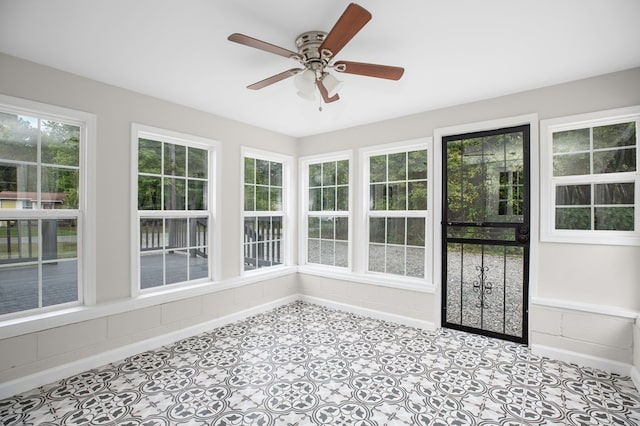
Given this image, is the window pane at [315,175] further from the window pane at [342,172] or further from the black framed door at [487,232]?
the black framed door at [487,232]

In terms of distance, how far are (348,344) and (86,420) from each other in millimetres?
2222

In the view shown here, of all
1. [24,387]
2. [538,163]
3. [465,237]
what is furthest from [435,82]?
[24,387]

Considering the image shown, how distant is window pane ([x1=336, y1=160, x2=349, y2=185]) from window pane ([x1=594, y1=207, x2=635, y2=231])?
277 cm

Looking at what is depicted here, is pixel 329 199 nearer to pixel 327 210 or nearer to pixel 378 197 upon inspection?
pixel 327 210

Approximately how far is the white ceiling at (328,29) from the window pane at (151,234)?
134 centimetres

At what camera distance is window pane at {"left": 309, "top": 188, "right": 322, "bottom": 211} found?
4.84 meters

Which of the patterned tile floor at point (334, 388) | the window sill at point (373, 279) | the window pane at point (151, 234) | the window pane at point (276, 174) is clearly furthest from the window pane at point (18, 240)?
the window sill at point (373, 279)

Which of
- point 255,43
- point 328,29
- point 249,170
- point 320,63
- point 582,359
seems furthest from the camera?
point 249,170

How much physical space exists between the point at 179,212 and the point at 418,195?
9.44 feet

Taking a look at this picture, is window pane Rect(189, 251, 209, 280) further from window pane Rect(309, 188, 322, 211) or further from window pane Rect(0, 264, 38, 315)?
window pane Rect(309, 188, 322, 211)

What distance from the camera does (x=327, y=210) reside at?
4730 millimetres

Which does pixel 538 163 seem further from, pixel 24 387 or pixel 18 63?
pixel 24 387

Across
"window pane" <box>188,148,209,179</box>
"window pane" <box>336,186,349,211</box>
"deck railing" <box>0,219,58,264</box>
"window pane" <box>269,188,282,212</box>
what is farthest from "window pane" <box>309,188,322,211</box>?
"deck railing" <box>0,219,58,264</box>

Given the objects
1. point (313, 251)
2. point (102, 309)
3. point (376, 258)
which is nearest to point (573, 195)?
point (376, 258)
